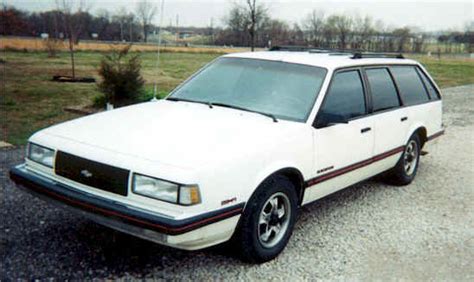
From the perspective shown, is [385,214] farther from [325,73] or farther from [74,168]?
[74,168]

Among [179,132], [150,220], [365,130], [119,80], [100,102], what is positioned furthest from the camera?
[100,102]

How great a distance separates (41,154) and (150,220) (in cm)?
121

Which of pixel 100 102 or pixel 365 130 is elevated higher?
pixel 365 130

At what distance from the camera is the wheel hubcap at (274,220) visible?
361 cm

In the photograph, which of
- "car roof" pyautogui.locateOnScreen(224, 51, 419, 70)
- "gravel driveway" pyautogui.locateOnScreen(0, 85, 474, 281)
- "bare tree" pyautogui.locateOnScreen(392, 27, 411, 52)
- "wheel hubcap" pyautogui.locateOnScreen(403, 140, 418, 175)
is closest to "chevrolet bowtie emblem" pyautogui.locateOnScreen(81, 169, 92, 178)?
"gravel driveway" pyautogui.locateOnScreen(0, 85, 474, 281)

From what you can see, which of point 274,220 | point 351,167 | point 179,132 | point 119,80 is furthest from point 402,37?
point 179,132

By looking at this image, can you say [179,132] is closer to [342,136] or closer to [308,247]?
[308,247]

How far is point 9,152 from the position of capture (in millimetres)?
6500

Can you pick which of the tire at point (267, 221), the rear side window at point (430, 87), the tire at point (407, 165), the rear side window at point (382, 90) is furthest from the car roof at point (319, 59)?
the tire at point (267, 221)

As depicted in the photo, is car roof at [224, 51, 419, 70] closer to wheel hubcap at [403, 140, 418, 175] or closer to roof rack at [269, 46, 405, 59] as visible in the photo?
roof rack at [269, 46, 405, 59]

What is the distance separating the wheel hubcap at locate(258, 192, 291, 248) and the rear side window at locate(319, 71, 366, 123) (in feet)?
2.67

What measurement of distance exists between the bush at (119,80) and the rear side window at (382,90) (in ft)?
20.4

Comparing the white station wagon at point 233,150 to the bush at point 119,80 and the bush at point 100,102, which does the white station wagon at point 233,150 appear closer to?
the bush at point 119,80

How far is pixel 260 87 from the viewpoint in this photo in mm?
4340
